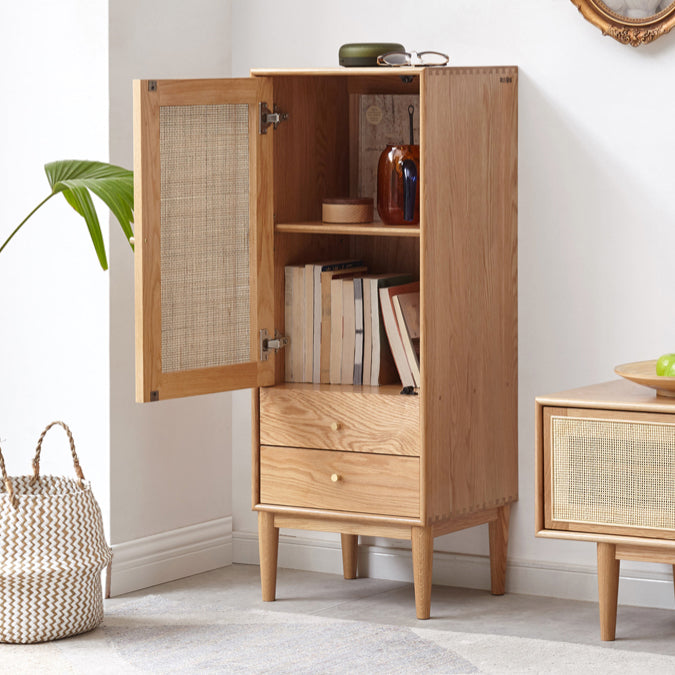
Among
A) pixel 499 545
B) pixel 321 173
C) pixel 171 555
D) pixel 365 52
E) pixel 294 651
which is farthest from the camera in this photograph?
pixel 171 555

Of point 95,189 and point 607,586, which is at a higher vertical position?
point 95,189

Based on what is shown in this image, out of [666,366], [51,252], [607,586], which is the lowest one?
[607,586]

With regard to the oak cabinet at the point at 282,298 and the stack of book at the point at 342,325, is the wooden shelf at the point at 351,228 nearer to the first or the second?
the oak cabinet at the point at 282,298

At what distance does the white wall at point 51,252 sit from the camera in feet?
11.5

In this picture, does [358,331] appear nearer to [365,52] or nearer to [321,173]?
[321,173]

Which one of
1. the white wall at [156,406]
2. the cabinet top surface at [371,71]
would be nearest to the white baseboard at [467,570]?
the white wall at [156,406]

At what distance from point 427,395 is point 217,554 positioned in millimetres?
1053

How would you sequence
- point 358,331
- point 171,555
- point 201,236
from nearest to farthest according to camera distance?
1. point 201,236
2. point 358,331
3. point 171,555

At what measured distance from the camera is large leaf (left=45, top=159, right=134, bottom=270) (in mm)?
2971

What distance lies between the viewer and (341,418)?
3287mm

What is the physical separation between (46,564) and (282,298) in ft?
3.02

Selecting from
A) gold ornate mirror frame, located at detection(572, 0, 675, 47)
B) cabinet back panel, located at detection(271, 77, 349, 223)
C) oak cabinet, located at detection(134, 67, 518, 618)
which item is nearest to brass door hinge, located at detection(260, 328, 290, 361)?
oak cabinet, located at detection(134, 67, 518, 618)

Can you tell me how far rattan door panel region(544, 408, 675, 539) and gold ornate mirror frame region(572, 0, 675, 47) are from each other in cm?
99

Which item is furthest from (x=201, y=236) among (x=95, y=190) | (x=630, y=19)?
(x=630, y=19)
